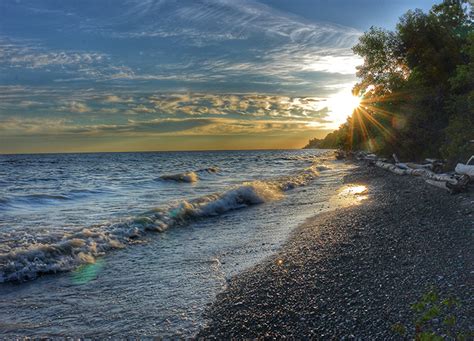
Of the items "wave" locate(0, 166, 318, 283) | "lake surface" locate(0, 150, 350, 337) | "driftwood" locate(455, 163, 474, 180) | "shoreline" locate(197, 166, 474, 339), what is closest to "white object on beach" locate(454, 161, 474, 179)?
"driftwood" locate(455, 163, 474, 180)

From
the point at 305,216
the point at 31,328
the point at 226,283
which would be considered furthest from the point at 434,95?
the point at 31,328

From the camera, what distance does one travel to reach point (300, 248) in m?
8.64

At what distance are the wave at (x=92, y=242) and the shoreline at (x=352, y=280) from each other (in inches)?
168

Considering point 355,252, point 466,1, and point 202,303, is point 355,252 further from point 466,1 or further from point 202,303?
point 466,1

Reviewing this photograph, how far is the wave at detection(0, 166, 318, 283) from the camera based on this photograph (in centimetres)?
810

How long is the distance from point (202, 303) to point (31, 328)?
2510mm

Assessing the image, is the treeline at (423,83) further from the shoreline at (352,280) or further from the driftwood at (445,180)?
the shoreline at (352,280)

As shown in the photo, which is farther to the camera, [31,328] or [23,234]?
[23,234]

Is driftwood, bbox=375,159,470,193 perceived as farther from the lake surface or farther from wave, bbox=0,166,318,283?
wave, bbox=0,166,318,283

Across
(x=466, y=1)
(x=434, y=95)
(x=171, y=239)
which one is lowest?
(x=171, y=239)

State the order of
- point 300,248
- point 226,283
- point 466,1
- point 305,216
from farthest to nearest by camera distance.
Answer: point 466,1 → point 305,216 → point 300,248 → point 226,283

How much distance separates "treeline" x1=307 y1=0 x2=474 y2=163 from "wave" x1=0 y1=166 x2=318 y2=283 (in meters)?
12.9

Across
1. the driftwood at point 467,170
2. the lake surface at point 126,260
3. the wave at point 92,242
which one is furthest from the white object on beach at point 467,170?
the wave at point 92,242

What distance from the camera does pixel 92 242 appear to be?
988 centimetres
